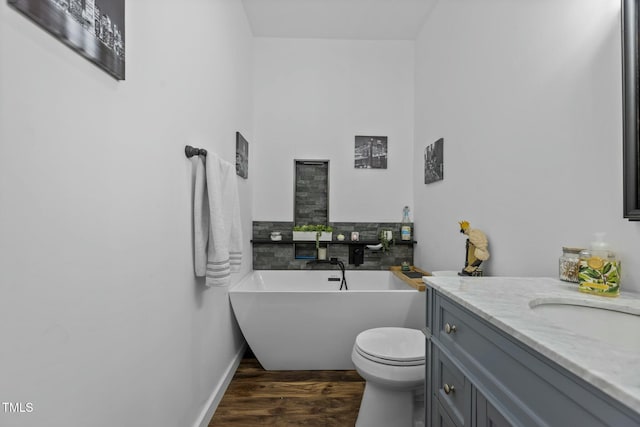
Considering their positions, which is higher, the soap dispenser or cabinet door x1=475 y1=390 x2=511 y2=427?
the soap dispenser

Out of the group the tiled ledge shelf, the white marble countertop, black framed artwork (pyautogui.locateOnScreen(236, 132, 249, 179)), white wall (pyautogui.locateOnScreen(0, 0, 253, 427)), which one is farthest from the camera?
the tiled ledge shelf

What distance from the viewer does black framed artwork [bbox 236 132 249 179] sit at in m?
2.30

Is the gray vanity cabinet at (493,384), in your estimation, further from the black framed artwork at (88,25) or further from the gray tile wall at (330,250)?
the gray tile wall at (330,250)

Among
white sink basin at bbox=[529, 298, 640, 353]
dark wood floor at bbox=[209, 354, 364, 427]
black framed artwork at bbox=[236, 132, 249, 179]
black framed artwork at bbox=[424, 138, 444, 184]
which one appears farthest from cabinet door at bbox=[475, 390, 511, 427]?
black framed artwork at bbox=[236, 132, 249, 179]

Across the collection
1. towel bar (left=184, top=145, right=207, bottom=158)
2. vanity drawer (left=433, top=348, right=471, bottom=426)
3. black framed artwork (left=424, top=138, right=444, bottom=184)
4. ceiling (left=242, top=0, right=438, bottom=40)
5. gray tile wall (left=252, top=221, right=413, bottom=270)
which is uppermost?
ceiling (left=242, top=0, right=438, bottom=40)

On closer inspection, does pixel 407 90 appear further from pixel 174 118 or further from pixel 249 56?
pixel 174 118

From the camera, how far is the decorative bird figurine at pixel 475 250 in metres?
1.64

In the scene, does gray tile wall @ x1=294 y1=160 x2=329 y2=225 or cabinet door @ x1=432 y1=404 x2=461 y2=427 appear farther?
gray tile wall @ x1=294 y1=160 x2=329 y2=225

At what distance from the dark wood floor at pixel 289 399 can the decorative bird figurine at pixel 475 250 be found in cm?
105

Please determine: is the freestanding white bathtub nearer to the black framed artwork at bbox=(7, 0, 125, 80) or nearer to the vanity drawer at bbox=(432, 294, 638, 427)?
the vanity drawer at bbox=(432, 294, 638, 427)

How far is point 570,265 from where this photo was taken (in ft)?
3.53

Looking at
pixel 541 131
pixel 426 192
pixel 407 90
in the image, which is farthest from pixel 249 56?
pixel 541 131

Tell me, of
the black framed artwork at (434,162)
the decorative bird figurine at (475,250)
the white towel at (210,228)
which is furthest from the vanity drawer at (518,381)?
the black framed artwork at (434,162)

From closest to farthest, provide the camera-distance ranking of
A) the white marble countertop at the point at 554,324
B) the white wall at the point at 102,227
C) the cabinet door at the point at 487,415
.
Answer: the white marble countertop at the point at 554,324 → the white wall at the point at 102,227 → the cabinet door at the point at 487,415
